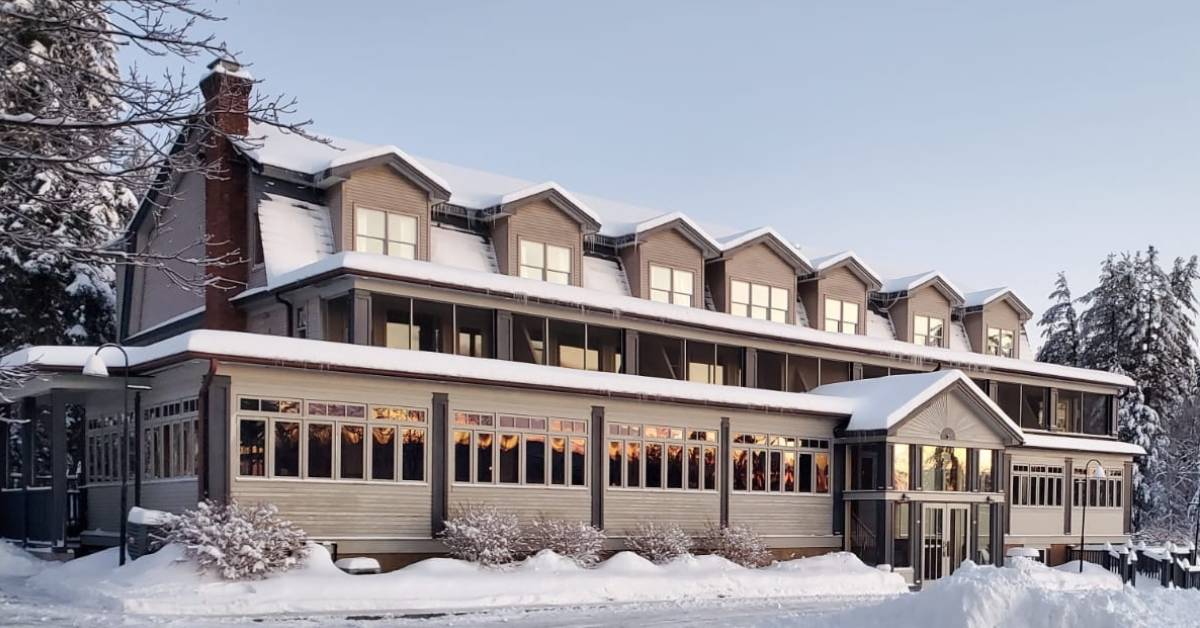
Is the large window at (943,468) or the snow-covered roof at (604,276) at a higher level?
the snow-covered roof at (604,276)

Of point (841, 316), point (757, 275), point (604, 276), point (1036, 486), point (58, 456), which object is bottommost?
point (1036, 486)

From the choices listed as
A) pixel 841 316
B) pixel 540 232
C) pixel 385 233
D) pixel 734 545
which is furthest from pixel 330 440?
pixel 841 316

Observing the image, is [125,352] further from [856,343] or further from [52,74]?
[856,343]

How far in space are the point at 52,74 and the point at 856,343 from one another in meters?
33.2

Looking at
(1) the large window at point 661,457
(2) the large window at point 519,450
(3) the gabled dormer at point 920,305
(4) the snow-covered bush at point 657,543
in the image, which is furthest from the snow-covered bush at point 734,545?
(3) the gabled dormer at point 920,305

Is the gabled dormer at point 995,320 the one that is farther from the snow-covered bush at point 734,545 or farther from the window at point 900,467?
the snow-covered bush at point 734,545

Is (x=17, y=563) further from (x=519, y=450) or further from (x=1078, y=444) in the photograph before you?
(x=1078, y=444)

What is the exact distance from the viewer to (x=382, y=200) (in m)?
31.8

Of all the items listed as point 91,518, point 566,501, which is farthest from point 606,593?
point 91,518

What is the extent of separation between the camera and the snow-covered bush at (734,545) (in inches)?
1292

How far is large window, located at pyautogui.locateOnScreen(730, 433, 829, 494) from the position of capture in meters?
34.8

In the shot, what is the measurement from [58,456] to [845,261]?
88.1 ft

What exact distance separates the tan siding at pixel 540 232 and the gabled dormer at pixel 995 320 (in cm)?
2047

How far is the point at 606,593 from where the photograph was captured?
26281 mm
